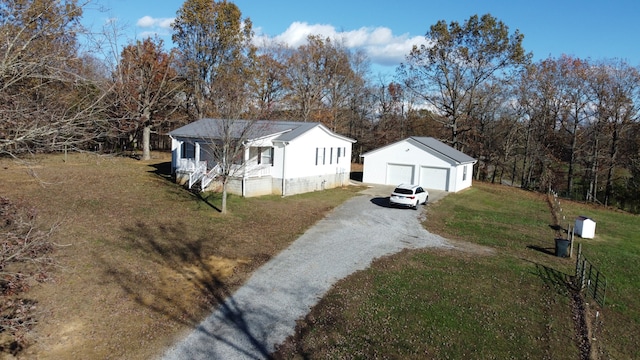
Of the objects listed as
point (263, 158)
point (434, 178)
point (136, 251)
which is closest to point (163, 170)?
point (263, 158)

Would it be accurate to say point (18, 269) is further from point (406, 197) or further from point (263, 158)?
point (406, 197)

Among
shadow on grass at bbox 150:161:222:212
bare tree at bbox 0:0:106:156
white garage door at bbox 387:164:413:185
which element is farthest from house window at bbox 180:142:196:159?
bare tree at bbox 0:0:106:156

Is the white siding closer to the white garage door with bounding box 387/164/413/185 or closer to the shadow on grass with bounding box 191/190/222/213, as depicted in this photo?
the white garage door with bounding box 387/164/413/185

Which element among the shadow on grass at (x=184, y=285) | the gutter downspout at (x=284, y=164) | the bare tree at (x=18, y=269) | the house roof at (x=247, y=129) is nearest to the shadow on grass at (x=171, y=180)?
the house roof at (x=247, y=129)

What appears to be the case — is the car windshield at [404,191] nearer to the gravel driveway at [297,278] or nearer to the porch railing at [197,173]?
the gravel driveway at [297,278]

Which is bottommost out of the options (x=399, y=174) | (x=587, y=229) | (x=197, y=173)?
(x=587, y=229)

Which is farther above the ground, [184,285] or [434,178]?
[434,178]
